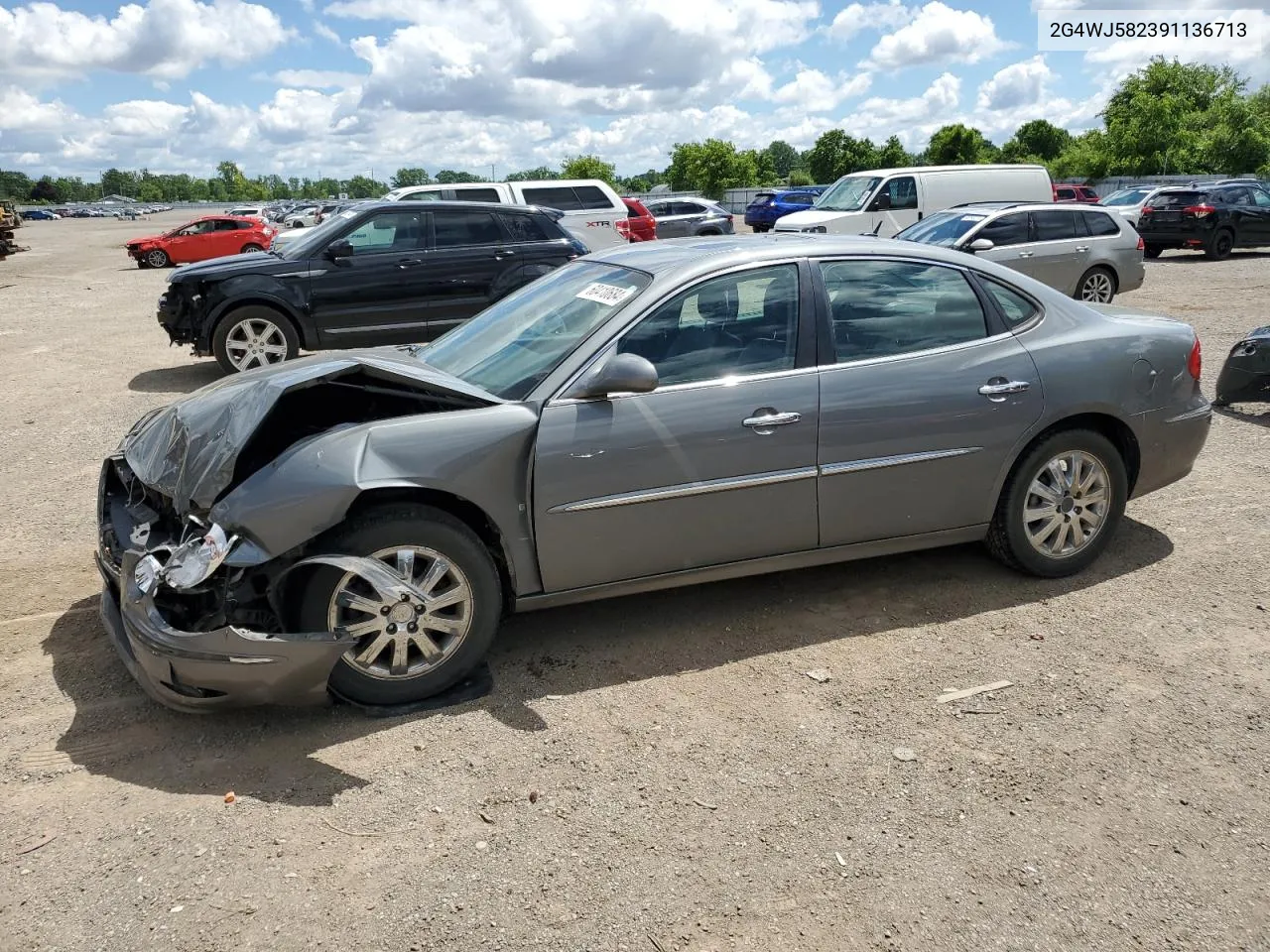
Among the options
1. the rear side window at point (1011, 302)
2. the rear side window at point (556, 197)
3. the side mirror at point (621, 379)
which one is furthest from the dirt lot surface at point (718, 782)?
the rear side window at point (556, 197)

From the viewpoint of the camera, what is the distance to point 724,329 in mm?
4227

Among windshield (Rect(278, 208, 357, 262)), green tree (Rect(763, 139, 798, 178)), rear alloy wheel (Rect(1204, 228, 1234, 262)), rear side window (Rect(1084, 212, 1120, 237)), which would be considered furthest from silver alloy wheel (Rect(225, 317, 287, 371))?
green tree (Rect(763, 139, 798, 178))

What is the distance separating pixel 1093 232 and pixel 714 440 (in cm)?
1220

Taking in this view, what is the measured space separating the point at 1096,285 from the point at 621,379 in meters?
12.4

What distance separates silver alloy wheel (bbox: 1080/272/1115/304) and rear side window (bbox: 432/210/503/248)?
8248mm

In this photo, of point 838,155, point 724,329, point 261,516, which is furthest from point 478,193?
point 838,155

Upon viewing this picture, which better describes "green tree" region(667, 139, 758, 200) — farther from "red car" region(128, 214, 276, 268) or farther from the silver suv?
the silver suv

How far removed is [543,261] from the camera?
11203mm

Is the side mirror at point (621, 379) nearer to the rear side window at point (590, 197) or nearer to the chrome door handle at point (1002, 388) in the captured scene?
the chrome door handle at point (1002, 388)

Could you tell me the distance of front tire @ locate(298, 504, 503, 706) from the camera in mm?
3584

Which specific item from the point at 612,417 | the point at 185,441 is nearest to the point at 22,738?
the point at 185,441

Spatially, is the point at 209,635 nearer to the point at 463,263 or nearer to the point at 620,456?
the point at 620,456

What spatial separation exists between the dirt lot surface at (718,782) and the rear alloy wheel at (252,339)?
5319mm

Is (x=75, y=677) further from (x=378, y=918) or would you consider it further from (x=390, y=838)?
(x=378, y=918)
